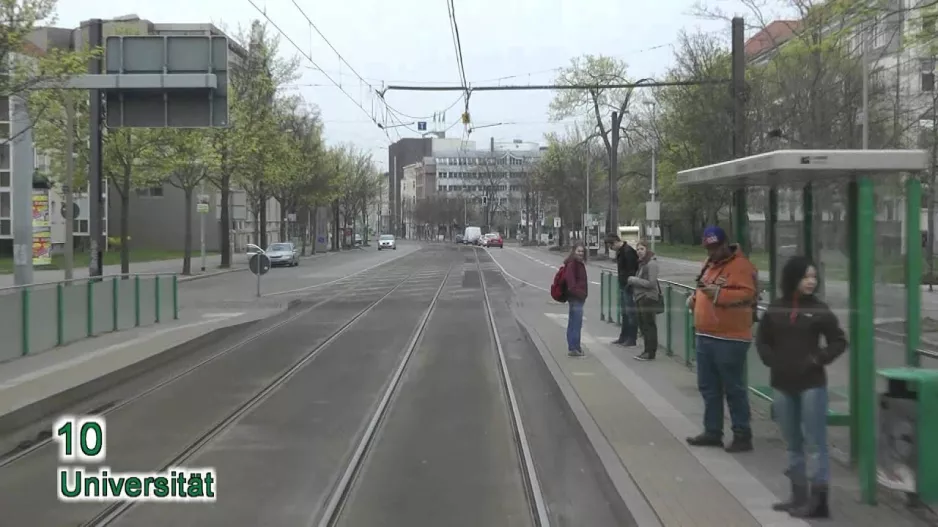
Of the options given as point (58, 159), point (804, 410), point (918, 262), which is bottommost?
A: point (804, 410)

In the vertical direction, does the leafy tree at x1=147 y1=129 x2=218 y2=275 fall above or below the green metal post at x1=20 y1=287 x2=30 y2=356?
above

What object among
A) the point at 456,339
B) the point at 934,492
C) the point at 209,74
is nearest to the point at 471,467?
the point at 934,492

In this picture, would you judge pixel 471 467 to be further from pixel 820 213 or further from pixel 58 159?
pixel 58 159

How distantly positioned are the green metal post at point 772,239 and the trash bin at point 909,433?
8.77ft

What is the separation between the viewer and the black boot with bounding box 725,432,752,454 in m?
7.75

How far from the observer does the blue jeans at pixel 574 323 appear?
13.8 meters

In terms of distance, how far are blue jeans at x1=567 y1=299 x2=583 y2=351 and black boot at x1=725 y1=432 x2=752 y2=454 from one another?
19.8 ft

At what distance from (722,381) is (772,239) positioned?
1.96 metres

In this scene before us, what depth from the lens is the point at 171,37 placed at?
21688mm

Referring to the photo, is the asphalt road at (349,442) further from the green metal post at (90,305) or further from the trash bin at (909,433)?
the green metal post at (90,305)

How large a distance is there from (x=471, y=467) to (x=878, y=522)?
10.4 ft

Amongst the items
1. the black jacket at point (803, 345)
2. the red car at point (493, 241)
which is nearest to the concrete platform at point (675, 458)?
the black jacket at point (803, 345)

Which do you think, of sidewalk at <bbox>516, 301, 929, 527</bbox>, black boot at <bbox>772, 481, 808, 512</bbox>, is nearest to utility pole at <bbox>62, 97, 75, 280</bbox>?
sidewalk at <bbox>516, 301, 929, 527</bbox>

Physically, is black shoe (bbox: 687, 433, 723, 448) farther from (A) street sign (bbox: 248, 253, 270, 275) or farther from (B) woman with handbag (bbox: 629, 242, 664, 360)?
(A) street sign (bbox: 248, 253, 270, 275)
